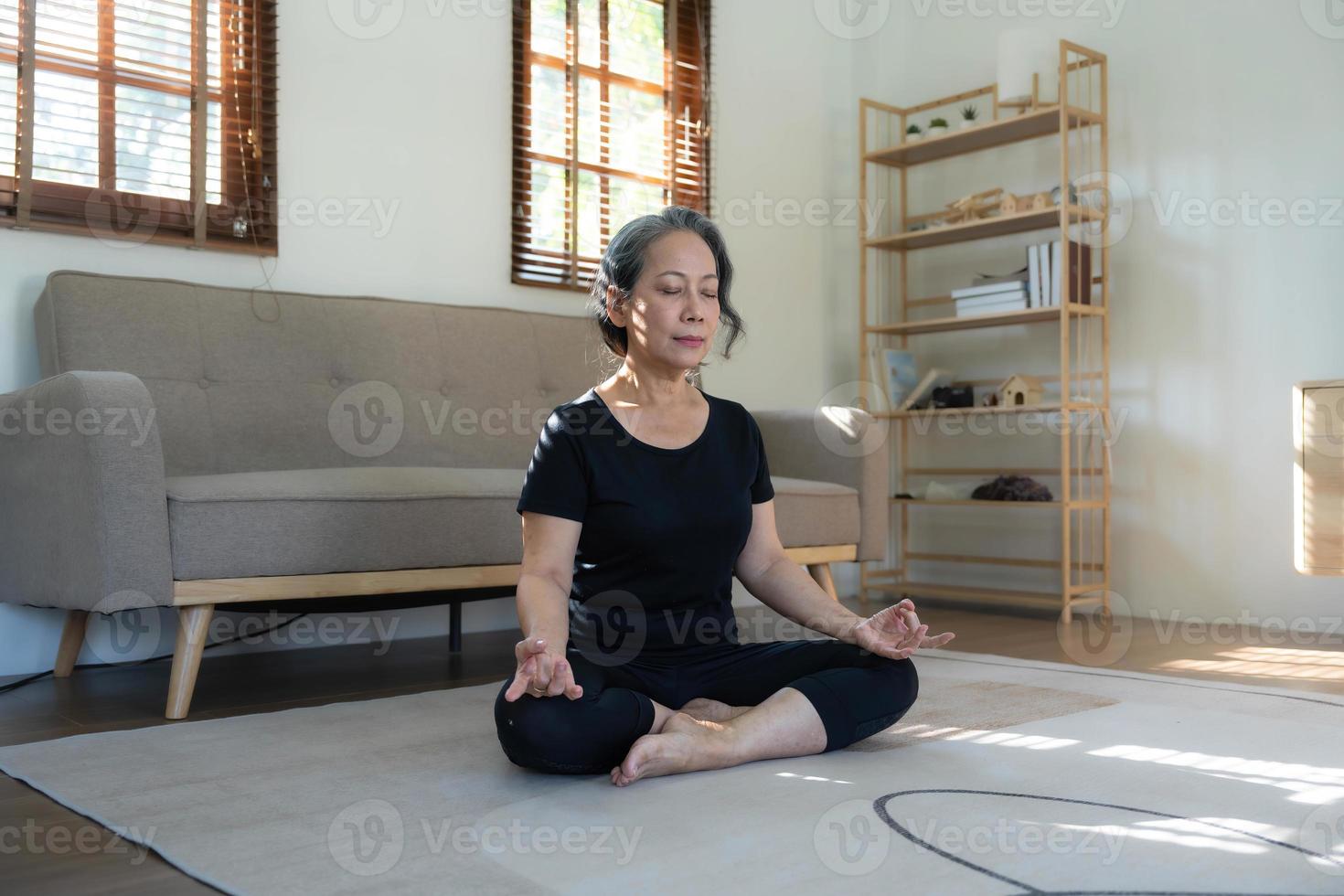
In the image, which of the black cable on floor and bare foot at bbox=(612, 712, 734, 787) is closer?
bare foot at bbox=(612, 712, 734, 787)

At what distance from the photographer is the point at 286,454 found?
2.61m

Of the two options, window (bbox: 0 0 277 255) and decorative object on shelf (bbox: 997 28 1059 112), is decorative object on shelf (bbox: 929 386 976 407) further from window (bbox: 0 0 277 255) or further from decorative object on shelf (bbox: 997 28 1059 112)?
window (bbox: 0 0 277 255)

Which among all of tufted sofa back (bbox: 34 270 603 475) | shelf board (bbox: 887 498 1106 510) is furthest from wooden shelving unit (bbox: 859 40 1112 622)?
tufted sofa back (bbox: 34 270 603 475)

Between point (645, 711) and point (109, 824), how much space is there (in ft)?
2.05

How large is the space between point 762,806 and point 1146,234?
281 cm

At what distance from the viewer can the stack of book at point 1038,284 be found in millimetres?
3506

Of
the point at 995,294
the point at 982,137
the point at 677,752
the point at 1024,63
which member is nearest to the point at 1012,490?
the point at 995,294

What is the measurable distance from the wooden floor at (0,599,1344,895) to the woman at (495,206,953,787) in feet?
1.61

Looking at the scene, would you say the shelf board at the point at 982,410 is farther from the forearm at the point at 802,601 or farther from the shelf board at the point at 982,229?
the forearm at the point at 802,601

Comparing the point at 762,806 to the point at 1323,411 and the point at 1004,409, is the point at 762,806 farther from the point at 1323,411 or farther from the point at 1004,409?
the point at 1004,409

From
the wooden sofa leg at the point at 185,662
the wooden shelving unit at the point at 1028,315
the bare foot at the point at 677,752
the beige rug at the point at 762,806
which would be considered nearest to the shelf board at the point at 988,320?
the wooden shelving unit at the point at 1028,315

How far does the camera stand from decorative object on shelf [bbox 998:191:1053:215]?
3584 mm

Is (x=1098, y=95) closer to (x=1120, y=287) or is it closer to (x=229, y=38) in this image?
(x=1120, y=287)

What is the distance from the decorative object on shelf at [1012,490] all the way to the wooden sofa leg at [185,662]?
245 centimetres
